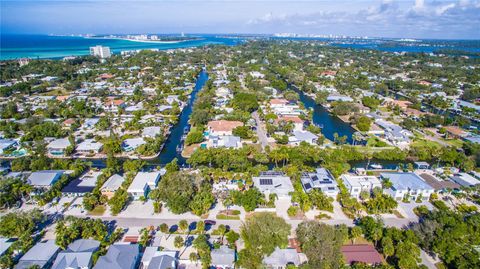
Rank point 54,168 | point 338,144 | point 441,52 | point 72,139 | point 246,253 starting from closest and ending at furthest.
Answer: point 246,253 < point 54,168 < point 72,139 < point 338,144 < point 441,52

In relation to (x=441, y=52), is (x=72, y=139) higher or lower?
lower

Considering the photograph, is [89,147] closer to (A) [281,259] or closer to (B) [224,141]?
(B) [224,141]

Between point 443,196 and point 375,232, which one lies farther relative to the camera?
point 443,196

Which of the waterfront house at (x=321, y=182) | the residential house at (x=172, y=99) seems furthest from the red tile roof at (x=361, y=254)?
the residential house at (x=172, y=99)

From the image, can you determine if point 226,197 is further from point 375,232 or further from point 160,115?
point 160,115

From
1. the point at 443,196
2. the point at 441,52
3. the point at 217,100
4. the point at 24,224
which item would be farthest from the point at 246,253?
the point at 441,52

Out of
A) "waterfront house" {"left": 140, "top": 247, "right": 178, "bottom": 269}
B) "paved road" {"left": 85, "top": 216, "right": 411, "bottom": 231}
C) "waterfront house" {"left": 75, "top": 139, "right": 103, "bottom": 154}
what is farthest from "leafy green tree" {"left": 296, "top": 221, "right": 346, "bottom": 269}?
"waterfront house" {"left": 75, "top": 139, "right": 103, "bottom": 154}

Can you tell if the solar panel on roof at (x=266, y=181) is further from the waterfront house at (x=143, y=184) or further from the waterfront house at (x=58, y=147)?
the waterfront house at (x=58, y=147)
